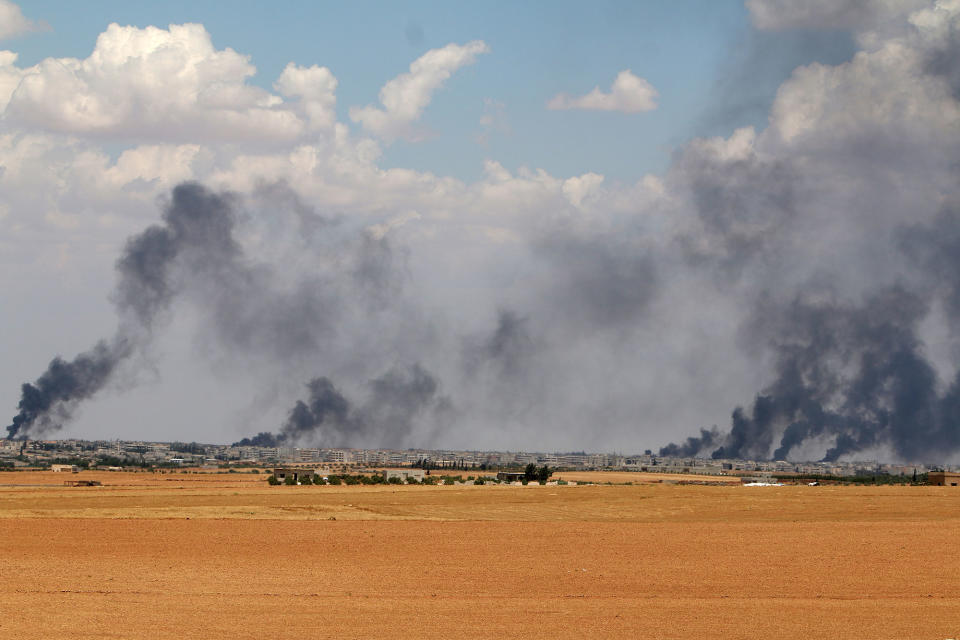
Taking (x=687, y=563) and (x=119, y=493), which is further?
(x=119, y=493)

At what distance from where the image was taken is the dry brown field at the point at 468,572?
25.7 meters

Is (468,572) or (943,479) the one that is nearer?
(468,572)

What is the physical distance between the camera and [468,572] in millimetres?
36938

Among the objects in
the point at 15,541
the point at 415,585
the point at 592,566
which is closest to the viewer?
the point at 415,585

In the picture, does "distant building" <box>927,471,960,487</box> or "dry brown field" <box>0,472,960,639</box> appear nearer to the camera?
"dry brown field" <box>0,472,960,639</box>

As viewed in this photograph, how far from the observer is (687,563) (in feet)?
132

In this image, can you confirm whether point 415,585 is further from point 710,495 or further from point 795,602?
point 710,495

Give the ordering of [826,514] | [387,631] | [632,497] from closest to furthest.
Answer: [387,631] < [826,514] < [632,497]

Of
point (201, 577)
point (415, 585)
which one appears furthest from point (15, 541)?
point (415, 585)

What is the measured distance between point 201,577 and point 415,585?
21.0 feet

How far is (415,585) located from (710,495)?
58.4 metres

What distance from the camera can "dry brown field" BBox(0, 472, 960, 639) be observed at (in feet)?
84.3

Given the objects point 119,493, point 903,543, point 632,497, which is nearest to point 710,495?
point 632,497

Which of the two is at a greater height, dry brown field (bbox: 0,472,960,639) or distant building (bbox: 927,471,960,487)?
distant building (bbox: 927,471,960,487)
